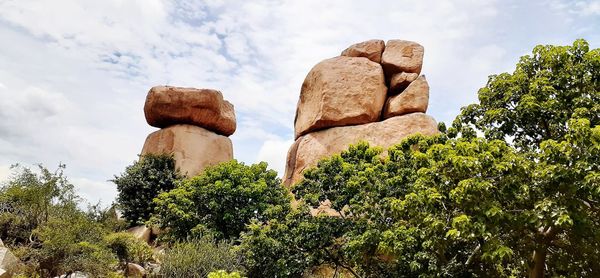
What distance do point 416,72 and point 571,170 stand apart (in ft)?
48.9

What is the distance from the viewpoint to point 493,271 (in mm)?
10773

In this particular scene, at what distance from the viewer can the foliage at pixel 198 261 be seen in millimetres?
12711

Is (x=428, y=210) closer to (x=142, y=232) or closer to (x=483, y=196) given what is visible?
(x=483, y=196)

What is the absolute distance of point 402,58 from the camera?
22109mm

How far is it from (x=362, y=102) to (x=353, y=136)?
5.60 ft

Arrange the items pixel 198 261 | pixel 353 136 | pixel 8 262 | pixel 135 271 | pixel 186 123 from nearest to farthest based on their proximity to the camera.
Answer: pixel 198 261
pixel 8 262
pixel 135 271
pixel 353 136
pixel 186 123

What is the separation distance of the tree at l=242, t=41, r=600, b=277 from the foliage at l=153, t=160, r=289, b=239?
315 cm

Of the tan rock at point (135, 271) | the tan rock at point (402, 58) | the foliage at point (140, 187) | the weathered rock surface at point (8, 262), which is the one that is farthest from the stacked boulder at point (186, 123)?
the weathered rock surface at point (8, 262)

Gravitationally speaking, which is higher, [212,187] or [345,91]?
[345,91]

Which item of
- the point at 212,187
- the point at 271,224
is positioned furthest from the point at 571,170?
the point at 212,187

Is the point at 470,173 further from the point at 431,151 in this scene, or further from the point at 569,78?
the point at 569,78

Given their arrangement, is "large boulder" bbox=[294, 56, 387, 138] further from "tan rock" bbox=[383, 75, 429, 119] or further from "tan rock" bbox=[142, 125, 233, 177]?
"tan rock" bbox=[142, 125, 233, 177]

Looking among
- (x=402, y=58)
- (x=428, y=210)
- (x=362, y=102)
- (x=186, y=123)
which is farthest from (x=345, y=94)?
(x=428, y=210)

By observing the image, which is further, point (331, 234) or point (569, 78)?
point (331, 234)
